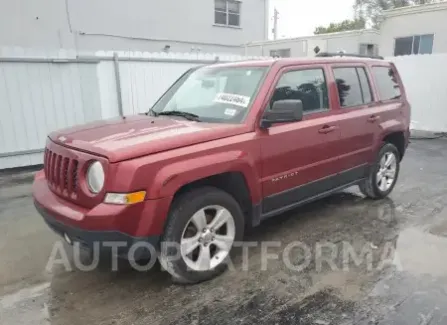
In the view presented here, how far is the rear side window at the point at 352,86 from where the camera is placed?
4.40m

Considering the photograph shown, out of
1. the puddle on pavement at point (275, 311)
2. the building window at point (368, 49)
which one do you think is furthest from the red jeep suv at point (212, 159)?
the building window at point (368, 49)

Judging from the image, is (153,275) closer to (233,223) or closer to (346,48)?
(233,223)

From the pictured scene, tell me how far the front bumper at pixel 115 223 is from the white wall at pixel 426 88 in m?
9.90

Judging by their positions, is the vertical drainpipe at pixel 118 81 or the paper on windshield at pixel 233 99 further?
the vertical drainpipe at pixel 118 81

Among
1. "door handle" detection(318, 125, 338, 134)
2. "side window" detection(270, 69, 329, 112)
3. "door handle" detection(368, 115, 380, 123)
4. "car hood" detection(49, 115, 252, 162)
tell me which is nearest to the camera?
"car hood" detection(49, 115, 252, 162)

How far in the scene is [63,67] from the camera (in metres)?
7.22

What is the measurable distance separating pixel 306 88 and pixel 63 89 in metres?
5.06

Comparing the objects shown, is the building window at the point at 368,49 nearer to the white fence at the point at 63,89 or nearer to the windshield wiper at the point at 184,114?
the white fence at the point at 63,89

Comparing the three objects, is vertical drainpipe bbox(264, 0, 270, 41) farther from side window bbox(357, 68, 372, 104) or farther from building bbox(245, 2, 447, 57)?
side window bbox(357, 68, 372, 104)

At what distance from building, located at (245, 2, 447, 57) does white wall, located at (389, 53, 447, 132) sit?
15.9ft

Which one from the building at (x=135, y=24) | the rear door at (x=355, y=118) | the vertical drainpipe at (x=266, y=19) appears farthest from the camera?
the vertical drainpipe at (x=266, y=19)

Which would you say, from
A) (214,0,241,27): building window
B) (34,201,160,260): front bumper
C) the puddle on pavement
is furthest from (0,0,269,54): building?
the puddle on pavement

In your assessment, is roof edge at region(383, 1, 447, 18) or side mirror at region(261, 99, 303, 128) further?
roof edge at region(383, 1, 447, 18)

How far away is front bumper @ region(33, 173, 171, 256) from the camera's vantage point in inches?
108
